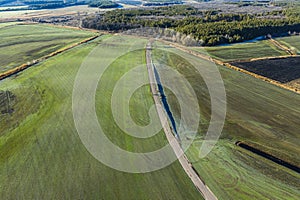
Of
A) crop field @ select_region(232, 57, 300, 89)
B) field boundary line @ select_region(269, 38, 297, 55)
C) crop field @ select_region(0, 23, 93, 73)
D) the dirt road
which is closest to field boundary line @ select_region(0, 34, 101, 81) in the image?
crop field @ select_region(0, 23, 93, 73)

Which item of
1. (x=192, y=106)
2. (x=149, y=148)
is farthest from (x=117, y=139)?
(x=192, y=106)

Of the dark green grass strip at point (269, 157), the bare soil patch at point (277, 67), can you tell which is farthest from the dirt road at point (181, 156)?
the bare soil patch at point (277, 67)

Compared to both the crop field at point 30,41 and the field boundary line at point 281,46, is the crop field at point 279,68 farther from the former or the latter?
the crop field at point 30,41

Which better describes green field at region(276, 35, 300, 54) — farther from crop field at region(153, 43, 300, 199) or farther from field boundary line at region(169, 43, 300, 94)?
crop field at region(153, 43, 300, 199)

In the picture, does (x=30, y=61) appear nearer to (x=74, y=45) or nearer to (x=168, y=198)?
(x=74, y=45)

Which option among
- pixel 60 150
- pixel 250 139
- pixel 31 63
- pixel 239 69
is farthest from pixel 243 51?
pixel 60 150

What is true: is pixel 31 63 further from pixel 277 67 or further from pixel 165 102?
pixel 277 67
